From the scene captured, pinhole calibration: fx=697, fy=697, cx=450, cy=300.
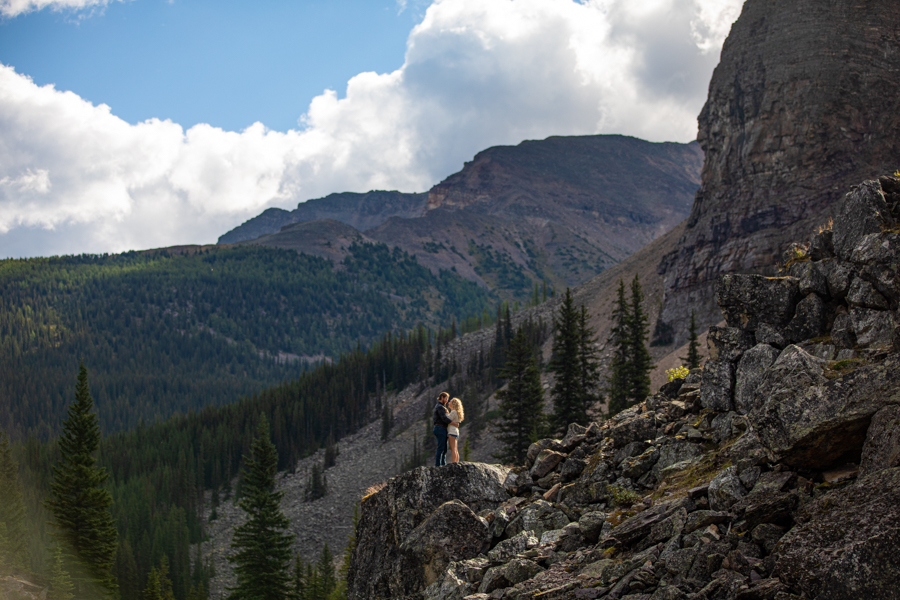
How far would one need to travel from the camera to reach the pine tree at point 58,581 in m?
46.8

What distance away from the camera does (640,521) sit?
16.4m

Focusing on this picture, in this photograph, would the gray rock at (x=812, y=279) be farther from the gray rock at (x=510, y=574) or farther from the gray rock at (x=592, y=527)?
the gray rock at (x=510, y=574)

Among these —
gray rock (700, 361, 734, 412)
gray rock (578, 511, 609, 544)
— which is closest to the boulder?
gray rock (578, 511, 609, 544)

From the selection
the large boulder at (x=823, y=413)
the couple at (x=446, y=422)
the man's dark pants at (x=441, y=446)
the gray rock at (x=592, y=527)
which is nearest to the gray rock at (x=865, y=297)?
the large boulder at (x=823, y=413)

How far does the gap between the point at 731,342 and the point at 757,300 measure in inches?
56.9

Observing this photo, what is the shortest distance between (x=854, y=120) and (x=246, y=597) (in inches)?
4622

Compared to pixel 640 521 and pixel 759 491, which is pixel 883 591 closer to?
pixel 759 491

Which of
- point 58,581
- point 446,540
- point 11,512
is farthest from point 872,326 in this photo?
point 11,512

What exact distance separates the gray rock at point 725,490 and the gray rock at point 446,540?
7612 millimetres

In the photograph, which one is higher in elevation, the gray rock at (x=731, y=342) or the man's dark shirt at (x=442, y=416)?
the gray rock at (x=731, y=342)

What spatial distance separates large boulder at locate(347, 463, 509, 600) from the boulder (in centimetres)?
1128

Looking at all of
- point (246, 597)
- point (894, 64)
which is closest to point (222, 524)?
point (246, 597)

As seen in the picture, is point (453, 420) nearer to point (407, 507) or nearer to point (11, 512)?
point (407, 507)

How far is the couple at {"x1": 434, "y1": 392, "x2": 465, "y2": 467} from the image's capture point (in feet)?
81.9
